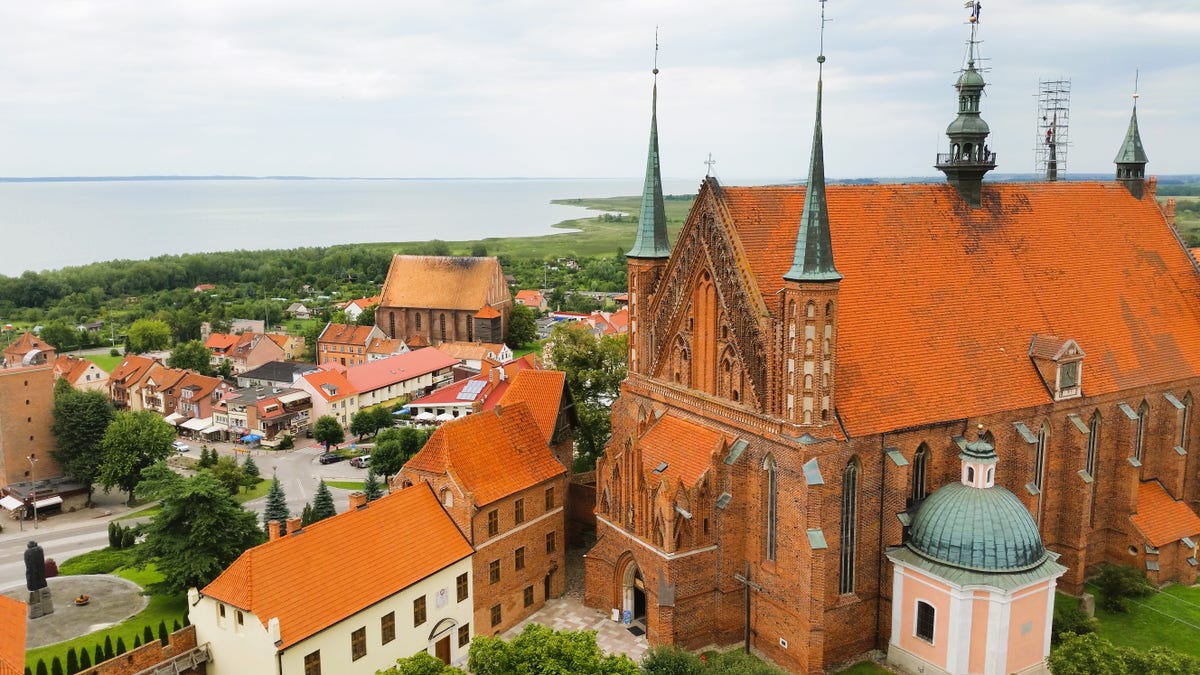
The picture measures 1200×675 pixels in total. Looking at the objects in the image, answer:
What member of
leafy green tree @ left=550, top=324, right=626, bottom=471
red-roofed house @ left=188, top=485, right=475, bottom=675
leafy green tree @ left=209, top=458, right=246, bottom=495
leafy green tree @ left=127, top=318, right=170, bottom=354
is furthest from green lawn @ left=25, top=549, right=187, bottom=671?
leafy green tree @ left=127, top=318, right=170, bottom=354

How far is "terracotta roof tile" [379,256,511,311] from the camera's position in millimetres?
109000

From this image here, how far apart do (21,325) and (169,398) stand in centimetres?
7122

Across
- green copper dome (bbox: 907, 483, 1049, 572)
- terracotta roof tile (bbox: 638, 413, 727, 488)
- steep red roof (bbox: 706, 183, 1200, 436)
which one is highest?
steep red roof (bbox: 706, 183, 1200, 436)

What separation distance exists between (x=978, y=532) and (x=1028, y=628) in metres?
3.61

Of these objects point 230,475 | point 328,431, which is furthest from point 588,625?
point 328,431

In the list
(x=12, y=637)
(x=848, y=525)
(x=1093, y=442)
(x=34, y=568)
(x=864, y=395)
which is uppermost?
(x=864, y=395)

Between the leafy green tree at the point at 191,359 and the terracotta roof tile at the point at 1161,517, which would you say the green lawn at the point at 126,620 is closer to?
the terracotta roof tile at the point at 1161,517

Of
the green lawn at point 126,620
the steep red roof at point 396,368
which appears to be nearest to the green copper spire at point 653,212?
the green lawn at point 126,620

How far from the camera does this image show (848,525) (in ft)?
99.4

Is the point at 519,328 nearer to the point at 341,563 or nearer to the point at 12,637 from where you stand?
the point at 341,563

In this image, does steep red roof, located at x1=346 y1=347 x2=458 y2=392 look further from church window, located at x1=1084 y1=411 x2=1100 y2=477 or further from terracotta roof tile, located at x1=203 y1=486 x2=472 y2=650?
church window, located at x1=1084 y1=411 x2=1100 y2=477

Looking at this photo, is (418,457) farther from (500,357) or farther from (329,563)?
(500,357)

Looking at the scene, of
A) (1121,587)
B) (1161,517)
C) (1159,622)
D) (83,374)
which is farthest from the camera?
(83,374)

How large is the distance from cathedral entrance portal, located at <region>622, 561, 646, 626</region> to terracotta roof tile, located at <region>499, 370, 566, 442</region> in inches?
306
